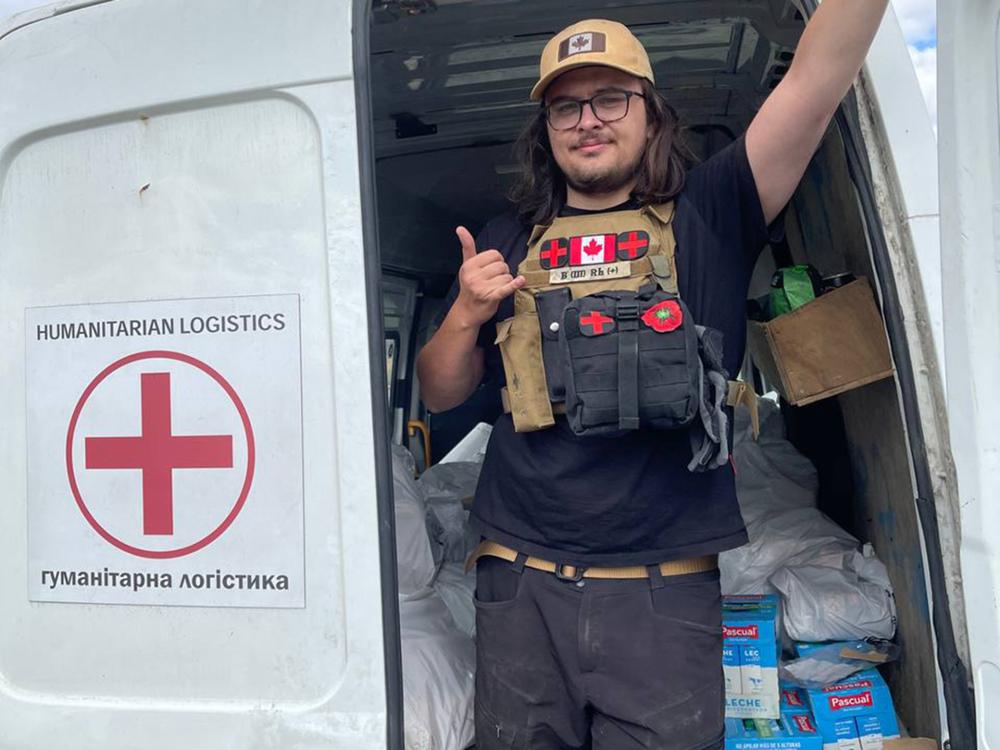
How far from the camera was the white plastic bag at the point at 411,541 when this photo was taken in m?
2.15

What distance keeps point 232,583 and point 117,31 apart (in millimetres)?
905

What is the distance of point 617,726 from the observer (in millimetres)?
1460

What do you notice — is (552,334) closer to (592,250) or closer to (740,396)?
(592,250)

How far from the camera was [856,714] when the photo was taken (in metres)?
1.99

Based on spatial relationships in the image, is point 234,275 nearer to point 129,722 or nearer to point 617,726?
point 129,722

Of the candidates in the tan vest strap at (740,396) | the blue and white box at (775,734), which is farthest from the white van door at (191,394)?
the blue and white box at (775,734)

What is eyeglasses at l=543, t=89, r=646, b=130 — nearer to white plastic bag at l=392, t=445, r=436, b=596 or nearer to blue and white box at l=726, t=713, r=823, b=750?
white plastic bag at l=392, t=445, r=436, b=596

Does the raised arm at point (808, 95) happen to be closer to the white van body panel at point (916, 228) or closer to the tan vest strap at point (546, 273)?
the white van body panel at point (916, 228)

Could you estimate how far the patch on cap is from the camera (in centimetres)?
155

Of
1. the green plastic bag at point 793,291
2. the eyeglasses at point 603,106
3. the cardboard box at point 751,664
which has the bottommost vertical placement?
the cardboard box at point 751,664

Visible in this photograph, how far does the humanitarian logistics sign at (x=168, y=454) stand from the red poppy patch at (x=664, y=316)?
0.58m

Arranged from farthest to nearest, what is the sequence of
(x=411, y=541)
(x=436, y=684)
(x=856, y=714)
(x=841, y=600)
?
(x=411, y=541) → (x=841, y=600) → (x=856, y=714) → (x=436, y=684)

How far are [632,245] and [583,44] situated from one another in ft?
1.33

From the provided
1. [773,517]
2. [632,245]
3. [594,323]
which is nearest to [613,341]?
[594,323]
